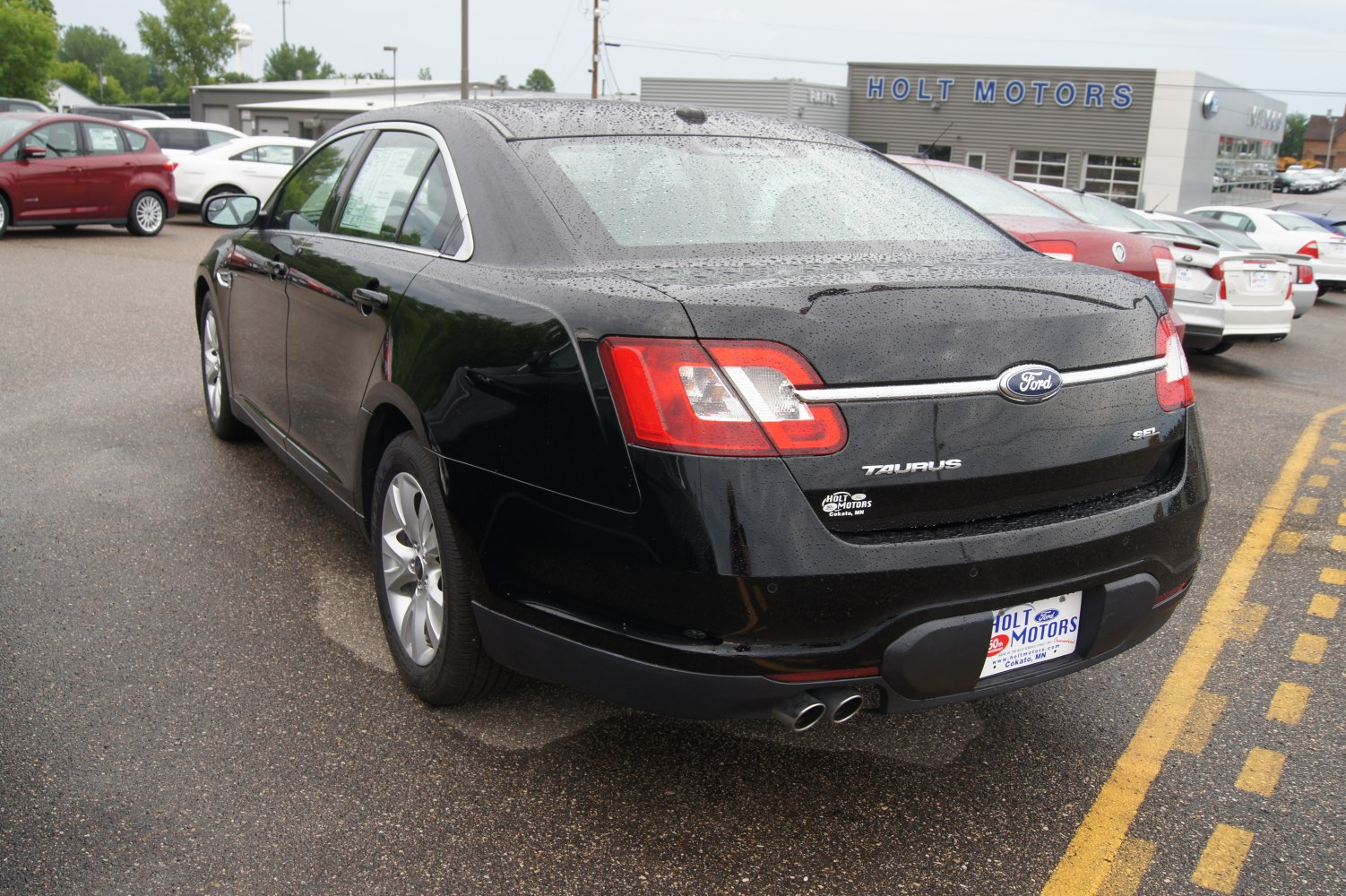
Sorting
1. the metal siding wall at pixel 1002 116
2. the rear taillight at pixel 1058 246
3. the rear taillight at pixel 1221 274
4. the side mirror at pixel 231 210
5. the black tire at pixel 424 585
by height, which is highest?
the metal siding wall at pixel 1002 116

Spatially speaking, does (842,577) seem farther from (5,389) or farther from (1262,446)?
(5,389)

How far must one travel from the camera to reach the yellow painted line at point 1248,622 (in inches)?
158

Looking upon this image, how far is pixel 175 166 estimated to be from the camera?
1842 centimetres

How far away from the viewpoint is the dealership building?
140 feet

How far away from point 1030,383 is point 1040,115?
1792 inches

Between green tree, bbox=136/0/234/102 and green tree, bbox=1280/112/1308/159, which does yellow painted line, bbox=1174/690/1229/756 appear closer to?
green tree, bbox=136/0/234/102

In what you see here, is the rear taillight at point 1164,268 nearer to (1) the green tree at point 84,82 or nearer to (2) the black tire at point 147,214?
(2) the black tire at point 147,214

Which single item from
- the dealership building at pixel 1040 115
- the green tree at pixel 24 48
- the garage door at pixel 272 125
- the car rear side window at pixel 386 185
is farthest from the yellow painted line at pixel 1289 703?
the green tree at pixel 24 48

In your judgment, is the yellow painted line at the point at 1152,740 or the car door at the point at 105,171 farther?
the car door at the point at 105,171

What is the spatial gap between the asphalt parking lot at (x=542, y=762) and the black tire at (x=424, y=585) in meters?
0.14

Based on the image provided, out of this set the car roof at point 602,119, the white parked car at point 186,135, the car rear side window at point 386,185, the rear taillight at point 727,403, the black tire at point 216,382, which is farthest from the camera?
the white parked car at point 186,135

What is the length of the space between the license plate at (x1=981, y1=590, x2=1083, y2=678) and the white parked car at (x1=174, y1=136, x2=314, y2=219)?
697 inches

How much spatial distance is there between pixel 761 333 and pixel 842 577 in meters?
0.53

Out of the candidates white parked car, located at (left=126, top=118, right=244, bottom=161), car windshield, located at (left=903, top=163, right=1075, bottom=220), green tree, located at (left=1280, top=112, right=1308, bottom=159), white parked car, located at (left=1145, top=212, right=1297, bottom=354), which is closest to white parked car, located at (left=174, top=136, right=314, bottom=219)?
white parked car, located at (left=126, top=118, right=244, bottom=161)
